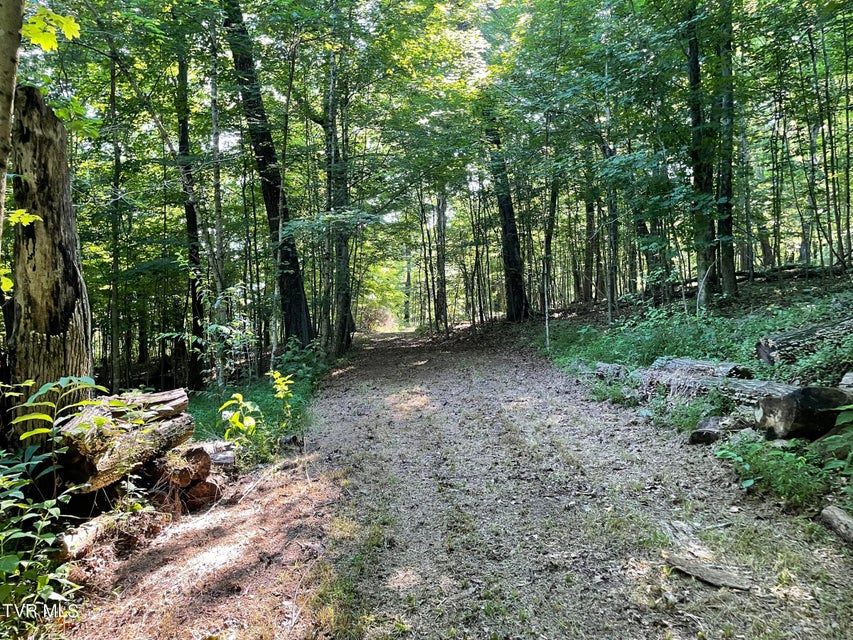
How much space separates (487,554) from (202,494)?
275 cm

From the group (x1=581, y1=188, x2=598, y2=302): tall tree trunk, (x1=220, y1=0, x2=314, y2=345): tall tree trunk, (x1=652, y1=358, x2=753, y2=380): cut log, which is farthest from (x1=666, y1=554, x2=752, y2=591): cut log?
(x1=581, y1=188, x2=598, y2=302): tall tree trunk

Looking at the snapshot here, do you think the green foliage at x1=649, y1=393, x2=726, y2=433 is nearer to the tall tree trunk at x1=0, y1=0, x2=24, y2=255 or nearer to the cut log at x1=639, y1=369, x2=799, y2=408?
the cut log at x1=639, y1=369, x2=799, y2=408

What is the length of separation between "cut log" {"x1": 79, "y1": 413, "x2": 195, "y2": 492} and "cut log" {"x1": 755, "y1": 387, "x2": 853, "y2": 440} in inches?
212

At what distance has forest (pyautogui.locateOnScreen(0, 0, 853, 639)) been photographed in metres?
3.38

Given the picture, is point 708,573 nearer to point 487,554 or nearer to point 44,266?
point 487,554

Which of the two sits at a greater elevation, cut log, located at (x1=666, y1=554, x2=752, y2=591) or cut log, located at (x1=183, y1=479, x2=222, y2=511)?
cut log, located at (x1=183, y1=479, x2=222, y2=511)

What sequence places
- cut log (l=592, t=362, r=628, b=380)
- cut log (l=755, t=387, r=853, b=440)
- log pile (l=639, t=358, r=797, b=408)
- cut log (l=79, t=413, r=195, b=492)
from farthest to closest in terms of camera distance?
cut log (l=592, t=362, r=628, b=380)
log pile (l=639, t=358, r=797, b=408)
cut log (l=755, t=387, r=853, b=440)
cut log (l=79, t=413, r=195, b=492)

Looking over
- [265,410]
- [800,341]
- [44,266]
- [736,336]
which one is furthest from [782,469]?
[265,410]

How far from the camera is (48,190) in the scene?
358 cm

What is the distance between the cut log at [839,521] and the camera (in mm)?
2771

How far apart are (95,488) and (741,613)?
13.9 ft

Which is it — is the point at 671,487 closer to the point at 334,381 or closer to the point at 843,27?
the point at 334,381

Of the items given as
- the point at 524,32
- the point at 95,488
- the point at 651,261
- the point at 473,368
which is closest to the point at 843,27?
the point at 651,261

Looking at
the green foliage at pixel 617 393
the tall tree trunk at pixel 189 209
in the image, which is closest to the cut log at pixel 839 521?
the green foliage at pixel 617 393
